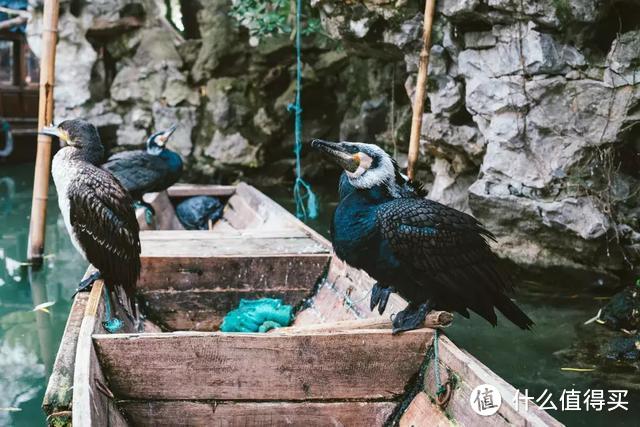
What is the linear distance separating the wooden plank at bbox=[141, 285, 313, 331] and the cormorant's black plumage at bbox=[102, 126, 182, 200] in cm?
139

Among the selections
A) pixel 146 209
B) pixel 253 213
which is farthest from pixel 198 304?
pixel 253 213

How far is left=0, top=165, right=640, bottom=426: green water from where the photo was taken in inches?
144

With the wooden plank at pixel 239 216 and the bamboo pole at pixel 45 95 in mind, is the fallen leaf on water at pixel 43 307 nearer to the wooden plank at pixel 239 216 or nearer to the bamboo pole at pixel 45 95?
the bamboo pole at pixel 45 95

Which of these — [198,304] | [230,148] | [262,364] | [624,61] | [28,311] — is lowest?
[28,311]

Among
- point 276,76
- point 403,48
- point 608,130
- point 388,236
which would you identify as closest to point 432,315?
point 388,236

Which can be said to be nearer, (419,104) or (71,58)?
(419,104)

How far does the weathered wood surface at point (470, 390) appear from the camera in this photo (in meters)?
1.78

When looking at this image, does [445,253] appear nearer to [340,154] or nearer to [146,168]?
[340,154]

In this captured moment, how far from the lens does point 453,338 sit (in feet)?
15.3

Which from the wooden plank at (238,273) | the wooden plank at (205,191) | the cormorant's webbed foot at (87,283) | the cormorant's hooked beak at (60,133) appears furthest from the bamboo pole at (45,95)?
the cormorant's webbed foot at (87,283)

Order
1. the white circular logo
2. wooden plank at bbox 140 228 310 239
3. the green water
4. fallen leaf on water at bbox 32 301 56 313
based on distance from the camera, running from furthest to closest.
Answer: fallen leaf on water at bbox 32 301 56 313 → wooden plank at bbox 140 228 310 239 → the green water → the white circular logo

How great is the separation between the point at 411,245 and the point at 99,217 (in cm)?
145

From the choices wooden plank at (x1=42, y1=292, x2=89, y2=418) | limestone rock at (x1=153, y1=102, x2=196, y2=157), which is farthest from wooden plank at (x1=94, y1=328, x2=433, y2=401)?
limestone rock at (x1=153, y1=102, x2=196, y2=157)

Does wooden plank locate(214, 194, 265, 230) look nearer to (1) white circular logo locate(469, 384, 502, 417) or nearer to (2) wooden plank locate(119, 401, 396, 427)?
(2) wooden plank locate(119, 401, 396, 427)
